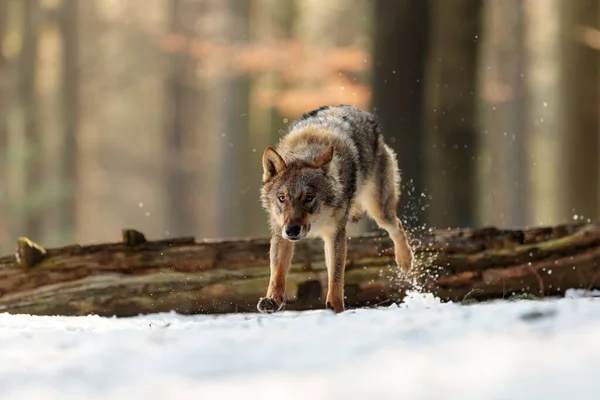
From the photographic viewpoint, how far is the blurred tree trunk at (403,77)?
30.6ft

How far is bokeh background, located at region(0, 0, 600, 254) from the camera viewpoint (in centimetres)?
951

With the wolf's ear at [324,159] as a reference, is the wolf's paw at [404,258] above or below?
below

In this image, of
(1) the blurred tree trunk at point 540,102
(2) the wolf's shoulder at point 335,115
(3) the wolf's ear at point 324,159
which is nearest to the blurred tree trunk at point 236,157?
(1) the blurred tree trunk at point 540,102

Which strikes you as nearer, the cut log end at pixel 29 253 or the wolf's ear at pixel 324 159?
the wolf's ear at pixel 324 159

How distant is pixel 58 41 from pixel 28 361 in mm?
19434

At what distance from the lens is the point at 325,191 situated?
18.8 ft

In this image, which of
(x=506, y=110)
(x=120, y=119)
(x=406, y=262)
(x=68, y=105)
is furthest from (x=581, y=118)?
(x=120, y=119)

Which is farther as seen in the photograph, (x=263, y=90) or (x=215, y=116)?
(x=215, y=116)

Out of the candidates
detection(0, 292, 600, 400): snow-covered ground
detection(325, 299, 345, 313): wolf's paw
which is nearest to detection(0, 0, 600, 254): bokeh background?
detection(325, 299, 345, 313): wolf's paw

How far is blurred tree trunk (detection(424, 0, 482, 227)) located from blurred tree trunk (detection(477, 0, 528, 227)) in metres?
12.4

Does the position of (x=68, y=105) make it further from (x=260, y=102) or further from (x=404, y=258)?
(x=404, y=258)

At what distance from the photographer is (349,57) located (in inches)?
720

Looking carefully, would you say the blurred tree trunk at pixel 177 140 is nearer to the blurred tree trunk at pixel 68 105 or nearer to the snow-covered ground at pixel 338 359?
the blurred tree trunk at pixel 68 105

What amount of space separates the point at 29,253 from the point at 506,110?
18903 millimetres
